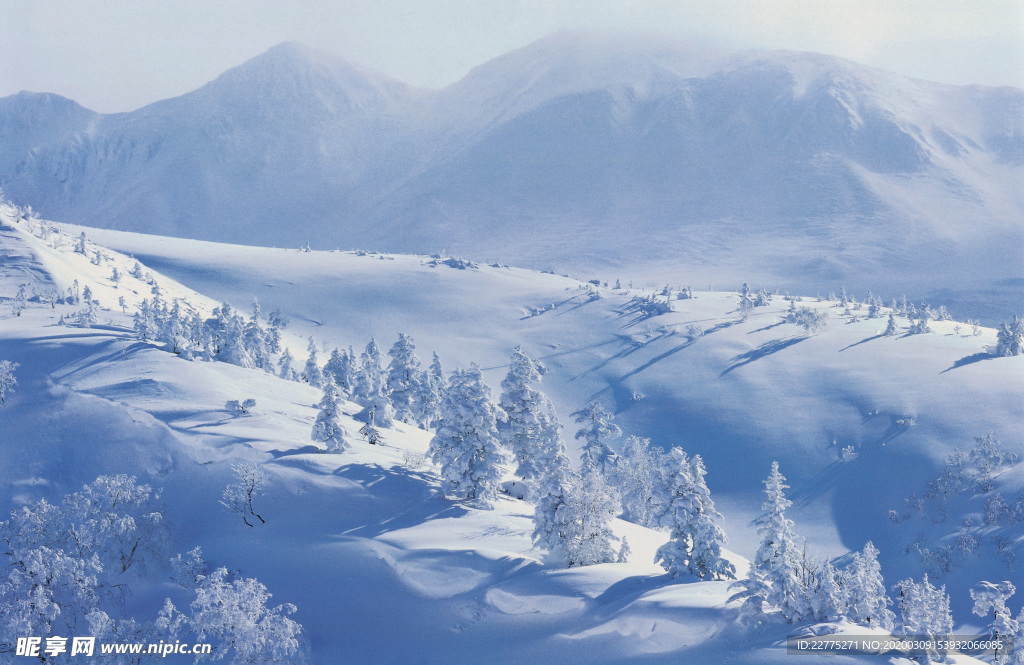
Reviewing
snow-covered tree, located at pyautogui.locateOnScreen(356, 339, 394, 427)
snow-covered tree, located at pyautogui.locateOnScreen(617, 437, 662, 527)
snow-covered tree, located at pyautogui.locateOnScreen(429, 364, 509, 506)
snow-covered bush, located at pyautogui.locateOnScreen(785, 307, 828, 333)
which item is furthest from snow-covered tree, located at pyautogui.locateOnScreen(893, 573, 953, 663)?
snow-covered bush, located at pyautogui.locateOnScreen(785, 307, 828, 333)

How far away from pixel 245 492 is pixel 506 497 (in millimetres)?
17436

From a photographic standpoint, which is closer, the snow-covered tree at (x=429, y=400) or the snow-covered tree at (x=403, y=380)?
the snow-covered tree at (x=403, y=380)

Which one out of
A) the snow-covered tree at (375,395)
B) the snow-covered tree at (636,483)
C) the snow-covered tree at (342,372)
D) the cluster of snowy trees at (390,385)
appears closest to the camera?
the snow-covered tree at (636,483)

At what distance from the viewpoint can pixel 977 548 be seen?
197 feet

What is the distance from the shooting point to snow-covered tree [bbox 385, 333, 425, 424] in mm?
71125

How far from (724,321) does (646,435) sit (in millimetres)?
49554

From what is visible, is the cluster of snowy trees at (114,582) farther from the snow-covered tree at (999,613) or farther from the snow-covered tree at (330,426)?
the snow-covered tree at (999,613)

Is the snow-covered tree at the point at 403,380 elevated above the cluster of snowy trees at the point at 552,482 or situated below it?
above

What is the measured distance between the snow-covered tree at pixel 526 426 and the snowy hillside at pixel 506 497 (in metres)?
3.27

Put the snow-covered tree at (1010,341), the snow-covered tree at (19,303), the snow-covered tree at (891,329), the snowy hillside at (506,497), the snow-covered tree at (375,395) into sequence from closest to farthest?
the snowy hillside at (506,497) < the snow-covered tree at (375,395) < the snow-covered tree at (19,303) < the snow-covered tree at (1010,341) < the snow-covered tree at (891,329)

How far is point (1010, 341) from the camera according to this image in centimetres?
10550

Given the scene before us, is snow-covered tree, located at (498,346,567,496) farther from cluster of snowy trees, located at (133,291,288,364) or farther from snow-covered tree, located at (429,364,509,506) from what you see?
cluster of snowy trees, located at (133,291,288,364)

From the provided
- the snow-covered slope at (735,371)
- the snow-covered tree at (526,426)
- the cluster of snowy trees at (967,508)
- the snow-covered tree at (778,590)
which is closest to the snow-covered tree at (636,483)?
the snow-covered slope at (735,371)

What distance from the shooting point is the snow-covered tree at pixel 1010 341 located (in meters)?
105
